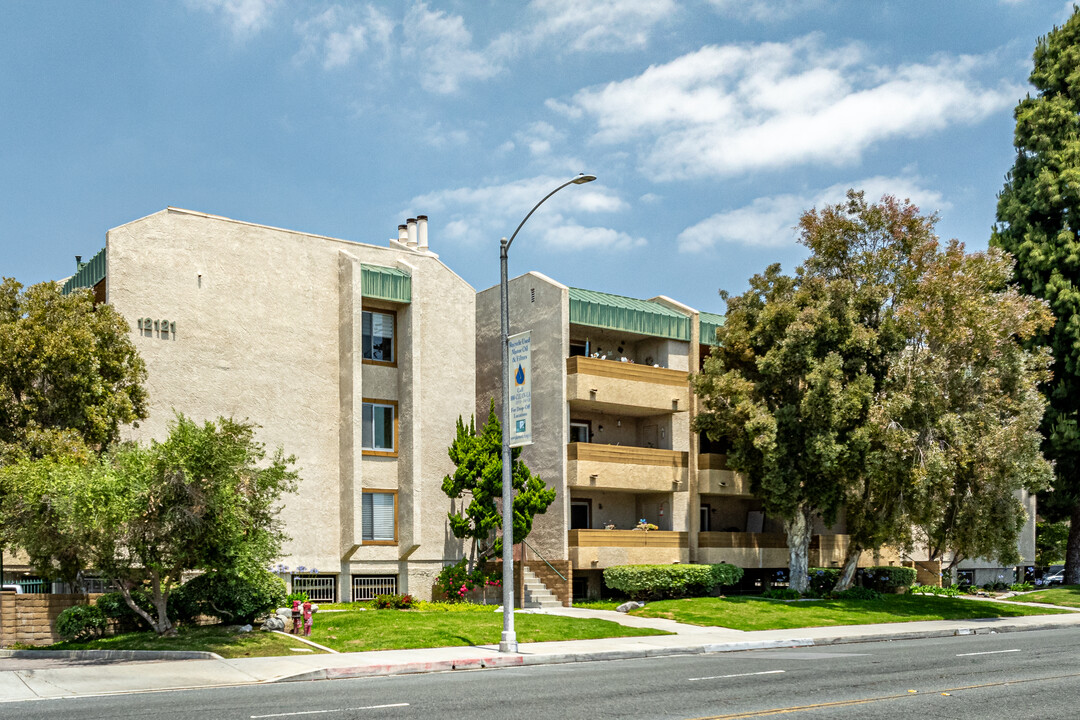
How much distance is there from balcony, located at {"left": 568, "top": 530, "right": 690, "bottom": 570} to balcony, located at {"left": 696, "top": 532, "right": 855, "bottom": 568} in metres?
1.14

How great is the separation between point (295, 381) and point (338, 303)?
3.14m

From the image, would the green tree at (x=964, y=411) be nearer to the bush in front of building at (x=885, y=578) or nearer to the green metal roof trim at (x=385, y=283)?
the bush in front of building at (x=885, y=578)

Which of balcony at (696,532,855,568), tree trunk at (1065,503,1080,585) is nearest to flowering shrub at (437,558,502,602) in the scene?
balcony at (696,532,855,568)

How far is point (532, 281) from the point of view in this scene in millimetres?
38375

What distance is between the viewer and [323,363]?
33.9 metres

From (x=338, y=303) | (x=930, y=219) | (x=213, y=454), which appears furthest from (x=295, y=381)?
Result: (x=930, y=219)

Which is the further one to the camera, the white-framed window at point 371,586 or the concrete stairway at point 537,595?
the concrete stairway at point 537,595

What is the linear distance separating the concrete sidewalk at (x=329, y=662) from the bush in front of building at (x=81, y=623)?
1.21 meters

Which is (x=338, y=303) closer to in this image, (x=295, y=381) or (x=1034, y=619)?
(x=295, y=381)

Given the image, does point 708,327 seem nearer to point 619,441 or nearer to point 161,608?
point 619,441

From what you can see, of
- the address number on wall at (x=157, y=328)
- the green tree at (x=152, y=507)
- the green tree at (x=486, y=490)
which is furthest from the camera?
the green tree at (x=486, y=490)

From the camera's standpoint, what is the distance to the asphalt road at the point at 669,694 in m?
13.3

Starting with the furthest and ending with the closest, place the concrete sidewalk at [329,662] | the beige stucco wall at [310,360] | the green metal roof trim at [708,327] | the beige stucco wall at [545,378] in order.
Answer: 1. the green metal roof trim at [708,327]
2. the beige stucco wall at [545,378]
3. the beige stucco wall at [310,360]
4. the concrete sidewalk at [329,662]

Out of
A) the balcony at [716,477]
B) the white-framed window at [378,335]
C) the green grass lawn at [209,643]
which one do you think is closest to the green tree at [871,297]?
the balcony at [716,477]
